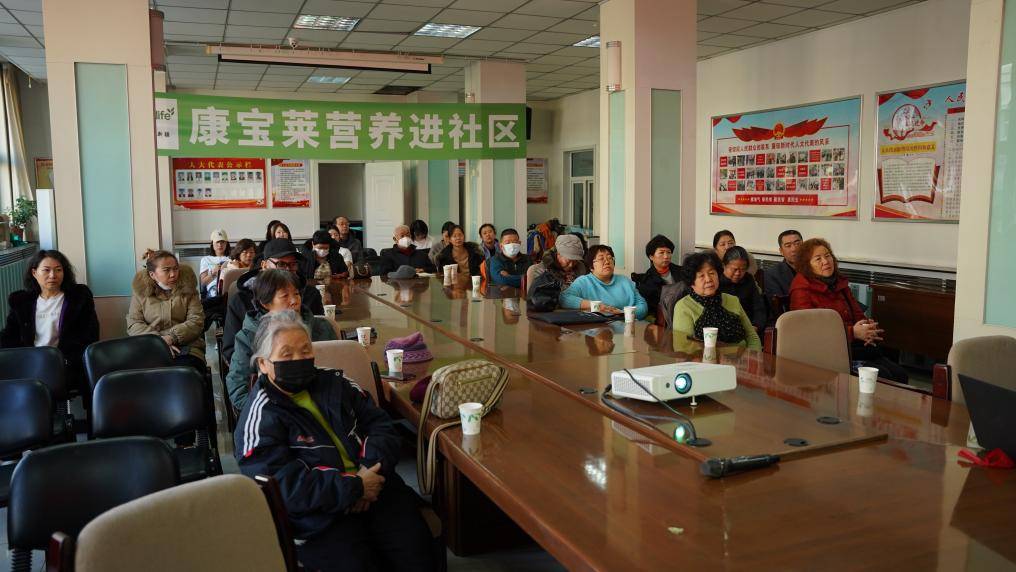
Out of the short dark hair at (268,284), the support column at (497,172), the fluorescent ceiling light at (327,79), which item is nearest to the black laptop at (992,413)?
the short dark hair at (268,284)

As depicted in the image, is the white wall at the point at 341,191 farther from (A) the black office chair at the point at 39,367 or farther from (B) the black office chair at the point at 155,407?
(B) the black office chair at the point at 155,407

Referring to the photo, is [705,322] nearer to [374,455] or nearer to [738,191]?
[374,455]

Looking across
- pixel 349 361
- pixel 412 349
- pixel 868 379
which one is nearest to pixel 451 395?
pixel 349 361

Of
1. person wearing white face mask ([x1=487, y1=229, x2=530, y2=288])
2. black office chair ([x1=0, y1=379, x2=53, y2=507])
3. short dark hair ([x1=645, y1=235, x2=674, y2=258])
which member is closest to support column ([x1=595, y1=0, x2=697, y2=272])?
short dark hair ([x1=645, y1=235, x2=674, y2=258])

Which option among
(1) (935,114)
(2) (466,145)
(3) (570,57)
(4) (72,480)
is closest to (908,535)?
(4) (72,480)

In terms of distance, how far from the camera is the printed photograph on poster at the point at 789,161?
7562 millimetres

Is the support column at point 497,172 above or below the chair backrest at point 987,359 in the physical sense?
above

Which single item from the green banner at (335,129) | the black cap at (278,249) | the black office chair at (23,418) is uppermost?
the green banner at (335,129)

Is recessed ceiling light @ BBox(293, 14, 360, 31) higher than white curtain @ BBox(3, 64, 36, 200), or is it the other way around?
recessed ceiling light @ BBox(293, 14, 360, 31)

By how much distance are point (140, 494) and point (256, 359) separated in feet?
1.92

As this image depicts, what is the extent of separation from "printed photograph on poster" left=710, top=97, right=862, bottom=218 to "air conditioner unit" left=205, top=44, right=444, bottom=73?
3558mm

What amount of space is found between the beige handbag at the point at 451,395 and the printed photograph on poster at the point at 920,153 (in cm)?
536

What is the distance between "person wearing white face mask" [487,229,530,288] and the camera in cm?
694

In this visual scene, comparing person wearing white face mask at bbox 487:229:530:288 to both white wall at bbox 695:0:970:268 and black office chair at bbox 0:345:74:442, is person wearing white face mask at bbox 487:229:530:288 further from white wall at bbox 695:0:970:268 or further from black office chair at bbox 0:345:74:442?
black office chair at bbox 0:345:74:442
